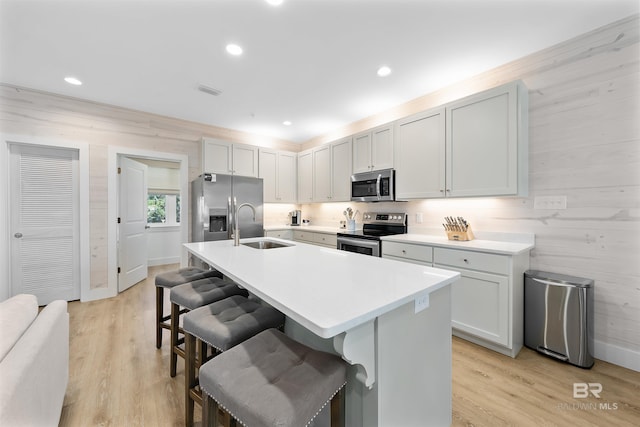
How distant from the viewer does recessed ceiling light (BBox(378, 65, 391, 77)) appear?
2654 mm

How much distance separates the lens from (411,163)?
3.06m

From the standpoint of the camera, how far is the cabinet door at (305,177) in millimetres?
4680

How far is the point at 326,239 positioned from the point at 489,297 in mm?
2268

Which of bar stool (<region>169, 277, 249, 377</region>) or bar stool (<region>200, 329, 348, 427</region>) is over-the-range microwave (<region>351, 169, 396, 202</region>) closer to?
bar stool (<region>169, 277, 249, 377</region>)

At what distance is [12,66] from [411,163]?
175 inches

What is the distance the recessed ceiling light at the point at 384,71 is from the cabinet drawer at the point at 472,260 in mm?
1955

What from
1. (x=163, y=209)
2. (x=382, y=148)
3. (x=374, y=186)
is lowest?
(x=163, y=209)

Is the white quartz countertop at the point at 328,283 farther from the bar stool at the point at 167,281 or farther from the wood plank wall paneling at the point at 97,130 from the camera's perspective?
the wood plank wall paneling at the point at 97,130

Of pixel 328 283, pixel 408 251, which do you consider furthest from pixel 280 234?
pixel 328 283

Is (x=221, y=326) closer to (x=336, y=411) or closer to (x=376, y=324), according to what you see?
(x=336, y=411)

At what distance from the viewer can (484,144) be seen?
2430 millimetres

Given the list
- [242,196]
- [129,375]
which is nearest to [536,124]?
[242,196]

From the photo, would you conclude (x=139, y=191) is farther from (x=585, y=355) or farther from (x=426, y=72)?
(x=585, y=355)

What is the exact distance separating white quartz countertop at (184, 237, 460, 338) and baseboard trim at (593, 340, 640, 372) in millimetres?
1918
